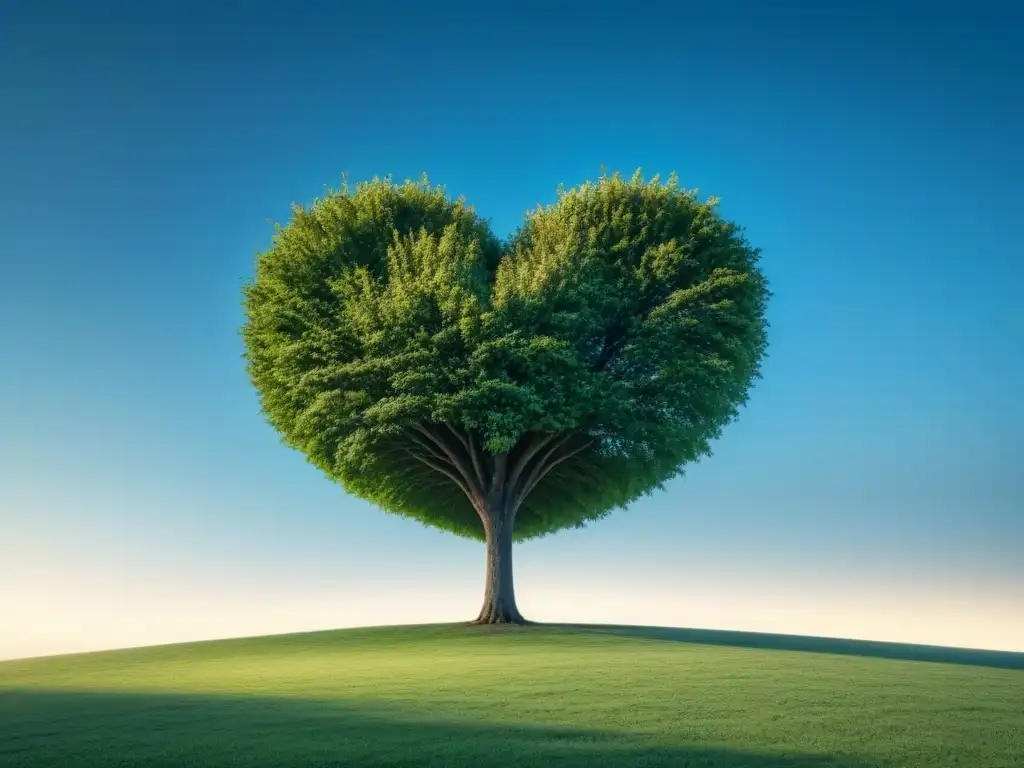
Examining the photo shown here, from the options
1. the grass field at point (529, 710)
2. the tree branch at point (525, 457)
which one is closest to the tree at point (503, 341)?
the tree branch at point (525, 457)

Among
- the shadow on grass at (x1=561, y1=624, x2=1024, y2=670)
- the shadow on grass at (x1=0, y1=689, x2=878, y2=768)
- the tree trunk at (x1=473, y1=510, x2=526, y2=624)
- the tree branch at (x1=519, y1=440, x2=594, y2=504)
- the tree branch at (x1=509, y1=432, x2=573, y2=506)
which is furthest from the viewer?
the tree branch at (x1=519, y1=440, x2=594, y2=504)

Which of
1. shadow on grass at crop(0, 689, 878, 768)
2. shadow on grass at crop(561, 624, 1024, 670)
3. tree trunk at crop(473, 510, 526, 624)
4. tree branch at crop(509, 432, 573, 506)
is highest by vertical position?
tree branch at crop(509, 432, 573, 506)

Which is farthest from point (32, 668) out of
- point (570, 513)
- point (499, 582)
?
point (570, 513)

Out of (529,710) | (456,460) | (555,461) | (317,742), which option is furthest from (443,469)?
(317,742)

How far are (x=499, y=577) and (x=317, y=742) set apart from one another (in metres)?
23.4

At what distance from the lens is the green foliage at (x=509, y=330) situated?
33.1m

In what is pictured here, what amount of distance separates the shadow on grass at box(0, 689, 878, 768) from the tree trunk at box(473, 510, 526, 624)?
18855 millimetres

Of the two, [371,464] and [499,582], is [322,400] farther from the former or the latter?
[499,582]

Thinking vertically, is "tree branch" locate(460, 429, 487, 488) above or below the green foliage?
below

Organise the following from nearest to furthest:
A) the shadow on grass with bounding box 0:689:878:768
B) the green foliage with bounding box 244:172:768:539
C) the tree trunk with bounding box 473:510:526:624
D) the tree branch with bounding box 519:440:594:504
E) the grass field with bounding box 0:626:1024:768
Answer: the shadow on grass with bounding box 0:689:878:768 → the grass field with bounding box 0:626:1024:768 → the green foliage with bounding box 244:172:768:539 → the tree trunk with bounding box 473:510:526:624 → the tree branch with bounding box 519:440:594:504

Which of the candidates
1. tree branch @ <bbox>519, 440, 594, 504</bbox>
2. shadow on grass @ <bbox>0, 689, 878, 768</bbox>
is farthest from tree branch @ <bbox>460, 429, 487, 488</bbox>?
shadow on grass @ <bbox>0, 689, 878, 768</bbox>

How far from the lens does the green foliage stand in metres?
33.1

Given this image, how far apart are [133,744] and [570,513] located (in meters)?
30.2

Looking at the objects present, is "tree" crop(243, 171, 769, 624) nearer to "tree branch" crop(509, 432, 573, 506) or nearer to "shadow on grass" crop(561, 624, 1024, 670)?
"tree branch" crop(509, 432, 573, 506)
